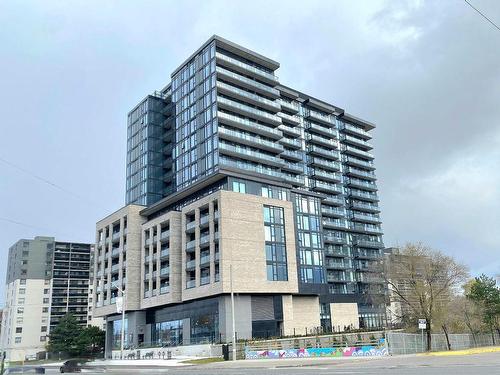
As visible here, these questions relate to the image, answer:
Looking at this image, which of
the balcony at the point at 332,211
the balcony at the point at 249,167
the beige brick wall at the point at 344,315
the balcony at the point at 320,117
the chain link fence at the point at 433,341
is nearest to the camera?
the chain link fence at the point at 433,341

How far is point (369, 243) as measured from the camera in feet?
391

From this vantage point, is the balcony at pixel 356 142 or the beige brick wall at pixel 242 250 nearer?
the beige brick wall at pixel 242 250

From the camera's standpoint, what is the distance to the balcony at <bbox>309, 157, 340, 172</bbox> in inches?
4530

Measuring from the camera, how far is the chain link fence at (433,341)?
4394cm

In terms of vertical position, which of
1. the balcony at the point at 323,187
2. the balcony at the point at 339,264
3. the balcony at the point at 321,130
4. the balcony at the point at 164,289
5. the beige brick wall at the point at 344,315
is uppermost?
the balcony at the point at 321,130

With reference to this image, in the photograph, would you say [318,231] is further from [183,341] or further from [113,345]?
[113,345]

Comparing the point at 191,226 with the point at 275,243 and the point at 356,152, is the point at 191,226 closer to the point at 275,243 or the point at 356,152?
the point at 275,243

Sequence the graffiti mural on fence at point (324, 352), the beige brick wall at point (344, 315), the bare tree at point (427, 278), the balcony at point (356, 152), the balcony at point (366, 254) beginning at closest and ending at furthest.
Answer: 1. the graffiti mural on fence at point (324, 352)
2. the bare tree at point (427, 278)
3. the beige brick wall at point (344, 315)
4. the balcony at point (366, 254)
5. the balcony at point (356, 152)

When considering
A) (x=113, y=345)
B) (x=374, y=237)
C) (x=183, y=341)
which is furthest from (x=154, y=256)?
(x=374, y=237)

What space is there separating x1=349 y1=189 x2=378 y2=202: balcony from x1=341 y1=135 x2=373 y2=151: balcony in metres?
12.1

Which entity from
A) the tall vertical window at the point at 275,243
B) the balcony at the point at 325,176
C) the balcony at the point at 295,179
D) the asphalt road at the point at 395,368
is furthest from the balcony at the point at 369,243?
the asphalt road at the point at 395,368

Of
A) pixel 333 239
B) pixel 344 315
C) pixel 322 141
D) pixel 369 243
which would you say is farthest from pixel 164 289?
pixel 369 243

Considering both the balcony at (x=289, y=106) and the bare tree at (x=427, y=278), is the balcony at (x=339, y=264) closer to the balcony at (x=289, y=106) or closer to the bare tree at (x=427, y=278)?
the balcony at (x=289, y=106)

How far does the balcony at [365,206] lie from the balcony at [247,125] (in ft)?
119
